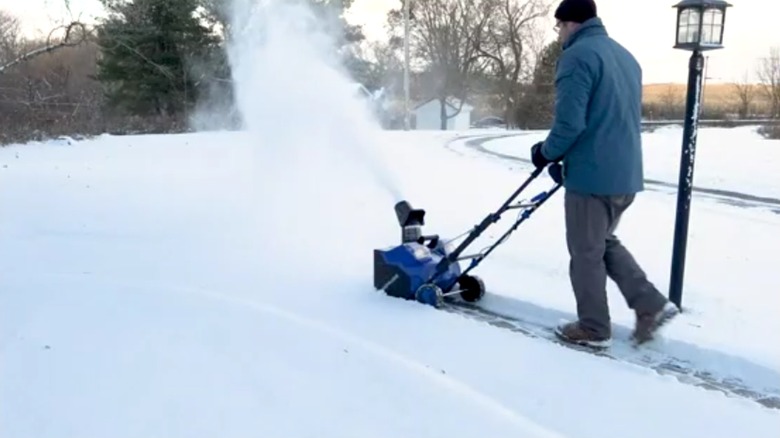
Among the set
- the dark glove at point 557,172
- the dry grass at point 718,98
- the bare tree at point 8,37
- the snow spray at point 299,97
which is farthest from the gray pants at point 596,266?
the dry grass at point 718,98

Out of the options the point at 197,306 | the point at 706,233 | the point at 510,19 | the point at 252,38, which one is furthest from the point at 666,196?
the point at 510,19

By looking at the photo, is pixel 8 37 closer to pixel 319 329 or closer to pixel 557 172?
pixel 319 329

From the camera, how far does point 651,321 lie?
12.7 feet

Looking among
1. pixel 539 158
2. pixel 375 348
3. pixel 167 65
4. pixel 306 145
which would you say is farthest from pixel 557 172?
pixel 167 65

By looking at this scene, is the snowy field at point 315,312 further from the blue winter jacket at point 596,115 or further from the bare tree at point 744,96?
the bare tree at point 744,96

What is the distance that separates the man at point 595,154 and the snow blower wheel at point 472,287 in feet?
2.64

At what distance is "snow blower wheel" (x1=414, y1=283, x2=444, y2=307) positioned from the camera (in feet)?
14.4

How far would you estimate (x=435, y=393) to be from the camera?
3.09 metres

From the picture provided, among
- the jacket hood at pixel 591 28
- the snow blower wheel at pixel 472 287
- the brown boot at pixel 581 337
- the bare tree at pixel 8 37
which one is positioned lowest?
the brown boot at pixel 581 337

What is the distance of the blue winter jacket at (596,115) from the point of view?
3578 mm

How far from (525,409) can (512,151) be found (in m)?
14.5

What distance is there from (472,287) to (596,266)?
41.1 inches

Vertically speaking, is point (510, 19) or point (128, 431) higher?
point (510, 19)

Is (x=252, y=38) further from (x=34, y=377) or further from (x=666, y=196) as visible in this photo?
(x=34, y=377)
